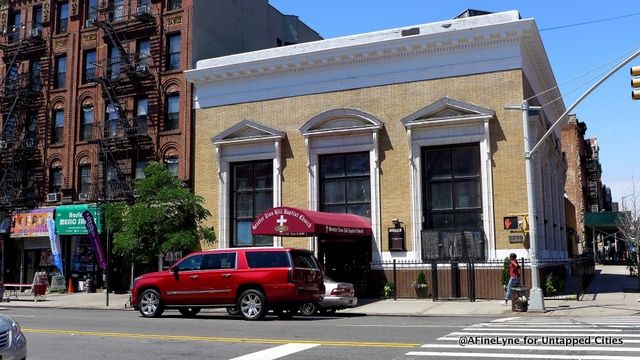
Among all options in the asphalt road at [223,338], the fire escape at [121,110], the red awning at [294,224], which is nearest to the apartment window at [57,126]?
the fire escape at [121,110]

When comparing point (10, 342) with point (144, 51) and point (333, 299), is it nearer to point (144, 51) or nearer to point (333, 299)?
point (333, 299)

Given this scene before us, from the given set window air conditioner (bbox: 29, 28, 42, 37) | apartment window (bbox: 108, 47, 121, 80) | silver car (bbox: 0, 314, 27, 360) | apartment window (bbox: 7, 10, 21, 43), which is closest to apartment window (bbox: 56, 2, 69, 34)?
window air conditioner (bbox: 29, 28, 42, 37)

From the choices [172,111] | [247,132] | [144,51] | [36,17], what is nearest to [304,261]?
[247,132]

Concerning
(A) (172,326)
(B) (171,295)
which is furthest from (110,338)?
(B) (171,295)

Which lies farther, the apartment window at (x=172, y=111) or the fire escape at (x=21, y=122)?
the fire escape at (x=21, y=122)

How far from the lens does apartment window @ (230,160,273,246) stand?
96.1ft

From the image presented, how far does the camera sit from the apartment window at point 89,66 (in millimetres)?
35025

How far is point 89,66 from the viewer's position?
35.3 metres

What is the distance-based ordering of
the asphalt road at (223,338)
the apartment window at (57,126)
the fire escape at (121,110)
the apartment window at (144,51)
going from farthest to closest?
the apartment window at (57,126) < the apartment window at (144,51) < the fire escape at (121,110) < the asphalt road at (223,338)

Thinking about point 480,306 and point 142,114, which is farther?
point 142,114

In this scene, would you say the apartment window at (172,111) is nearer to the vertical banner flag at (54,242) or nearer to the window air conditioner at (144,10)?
the window air conditioner at (144,10)

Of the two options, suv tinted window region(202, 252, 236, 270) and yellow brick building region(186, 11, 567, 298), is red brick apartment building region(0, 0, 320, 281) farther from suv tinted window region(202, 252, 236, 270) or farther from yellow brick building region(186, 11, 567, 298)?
suv tinted window region(202, 252, 236, 270)

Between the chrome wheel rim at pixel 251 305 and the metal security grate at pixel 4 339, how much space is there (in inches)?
376

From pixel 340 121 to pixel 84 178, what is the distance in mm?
15883
